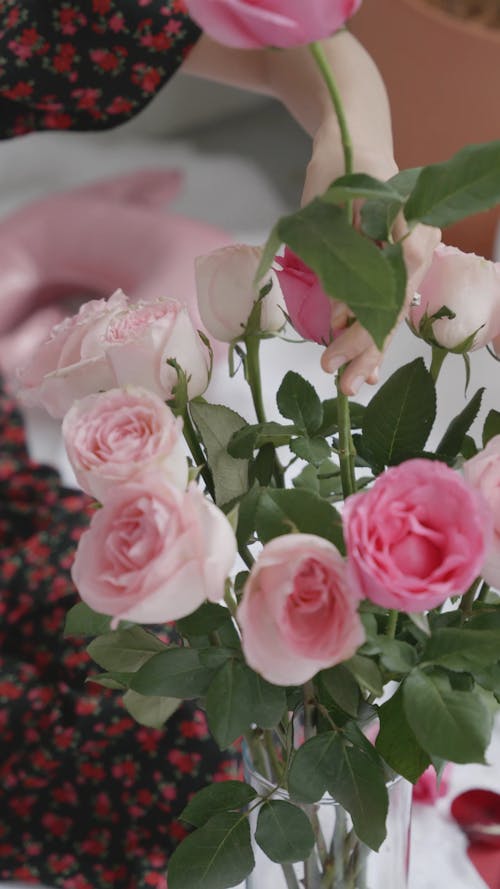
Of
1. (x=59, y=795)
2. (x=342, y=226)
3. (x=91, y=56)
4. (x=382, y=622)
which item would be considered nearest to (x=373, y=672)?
(x=382, y=622)

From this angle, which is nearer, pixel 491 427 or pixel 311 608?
pixel 311 608

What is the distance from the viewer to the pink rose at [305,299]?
1.22 ft

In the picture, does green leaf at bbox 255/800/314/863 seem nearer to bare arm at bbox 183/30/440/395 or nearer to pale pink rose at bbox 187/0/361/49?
bare arm at bbox 183/30/440/395

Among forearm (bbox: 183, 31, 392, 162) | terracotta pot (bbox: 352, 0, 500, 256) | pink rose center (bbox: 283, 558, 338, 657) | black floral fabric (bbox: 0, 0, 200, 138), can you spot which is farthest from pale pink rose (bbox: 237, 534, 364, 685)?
terracotta pot (bbox: 352, 0, 500, 256)

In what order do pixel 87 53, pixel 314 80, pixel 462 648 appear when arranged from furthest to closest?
pixel 87 53 < pixel 314 80 < pixel 462 648

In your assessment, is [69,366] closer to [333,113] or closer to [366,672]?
[366,672]

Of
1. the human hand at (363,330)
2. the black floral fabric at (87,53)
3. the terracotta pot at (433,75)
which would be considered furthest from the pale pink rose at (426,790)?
the terracotta pot at (433,75)

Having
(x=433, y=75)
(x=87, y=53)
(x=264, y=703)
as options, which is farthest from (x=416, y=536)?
(x=433, y=75)

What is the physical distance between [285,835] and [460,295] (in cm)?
23

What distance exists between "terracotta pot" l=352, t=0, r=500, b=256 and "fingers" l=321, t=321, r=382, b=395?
0.97m

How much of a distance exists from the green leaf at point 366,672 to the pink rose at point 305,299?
112 millimetres

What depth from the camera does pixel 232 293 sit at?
0.42 m

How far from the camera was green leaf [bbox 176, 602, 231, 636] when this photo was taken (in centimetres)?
41

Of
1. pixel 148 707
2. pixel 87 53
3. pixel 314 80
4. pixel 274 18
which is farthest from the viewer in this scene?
pixel 87 53
